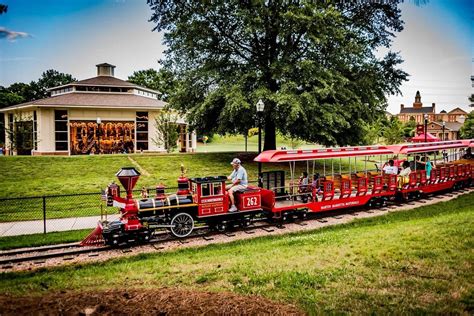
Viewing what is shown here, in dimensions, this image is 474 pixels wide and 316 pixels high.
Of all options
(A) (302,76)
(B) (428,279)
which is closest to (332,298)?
(B) (428,279)

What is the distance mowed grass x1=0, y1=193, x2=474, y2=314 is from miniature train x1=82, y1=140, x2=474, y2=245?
5.10ft

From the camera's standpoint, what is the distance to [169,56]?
89.7ft

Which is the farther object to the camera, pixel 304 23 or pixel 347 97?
pixel 347 97

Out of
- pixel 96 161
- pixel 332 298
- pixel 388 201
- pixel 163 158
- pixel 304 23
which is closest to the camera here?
pixel 332 298

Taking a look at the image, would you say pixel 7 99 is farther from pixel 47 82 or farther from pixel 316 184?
pixel 316 184

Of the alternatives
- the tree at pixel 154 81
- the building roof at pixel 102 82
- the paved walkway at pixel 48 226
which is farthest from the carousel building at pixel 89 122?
the tree at pixel 154 81

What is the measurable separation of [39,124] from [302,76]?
2235 cm

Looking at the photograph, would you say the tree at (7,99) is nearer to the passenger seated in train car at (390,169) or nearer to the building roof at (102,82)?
the building roof at (102,82)

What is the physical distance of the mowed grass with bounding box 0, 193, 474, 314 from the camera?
5188mm

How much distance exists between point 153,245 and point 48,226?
4685mm

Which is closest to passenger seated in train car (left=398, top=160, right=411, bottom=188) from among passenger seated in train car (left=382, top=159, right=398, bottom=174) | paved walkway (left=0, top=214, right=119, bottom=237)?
passenger seated in train car (left=382, top=159, right=398, bottom=174)

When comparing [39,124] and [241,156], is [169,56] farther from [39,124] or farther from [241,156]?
[39,124]

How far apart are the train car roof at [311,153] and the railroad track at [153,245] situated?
2.37 m

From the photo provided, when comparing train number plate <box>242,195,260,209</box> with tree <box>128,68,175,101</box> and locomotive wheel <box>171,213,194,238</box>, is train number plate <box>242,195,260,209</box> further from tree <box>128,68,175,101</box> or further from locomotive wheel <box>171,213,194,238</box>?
tree <box>128,68,175,101</box>
